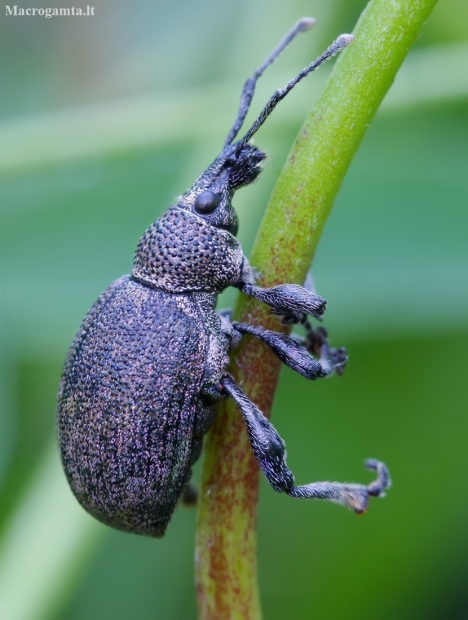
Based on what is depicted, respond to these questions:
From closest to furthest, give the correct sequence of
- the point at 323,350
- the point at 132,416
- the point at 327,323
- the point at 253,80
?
the point at 132,416 → the point at 323,350 → the point at 253,80 → the point at 327,323

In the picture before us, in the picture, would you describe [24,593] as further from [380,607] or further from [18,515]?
[380,607]

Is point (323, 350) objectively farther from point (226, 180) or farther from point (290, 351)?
point (226, 180)

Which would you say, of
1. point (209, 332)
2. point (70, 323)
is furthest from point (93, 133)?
point (209, 332)

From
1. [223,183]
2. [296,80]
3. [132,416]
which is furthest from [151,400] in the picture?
[296,80]

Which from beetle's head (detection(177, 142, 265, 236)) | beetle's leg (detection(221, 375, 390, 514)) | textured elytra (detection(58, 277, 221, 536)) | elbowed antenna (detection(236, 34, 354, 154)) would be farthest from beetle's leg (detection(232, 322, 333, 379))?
elbowed antenna (detection(236, 34, 354, 154))

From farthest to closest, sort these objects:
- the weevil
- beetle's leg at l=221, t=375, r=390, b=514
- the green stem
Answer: the weevil, beetle's leg at l=221, t=375, r=390, b=514, the green stem

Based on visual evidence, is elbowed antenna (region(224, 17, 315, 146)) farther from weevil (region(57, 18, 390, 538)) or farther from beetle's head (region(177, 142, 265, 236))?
weevil (region(57, 18, 390, 538))
